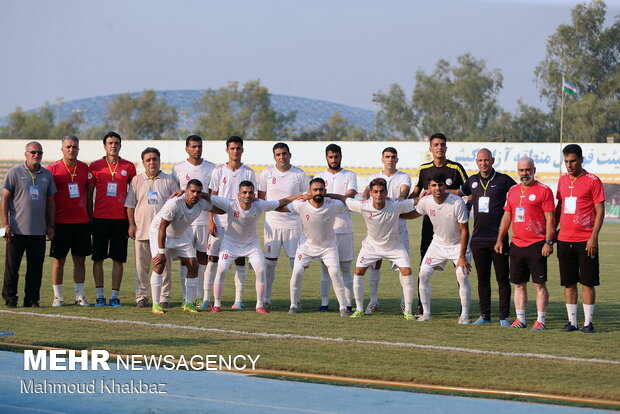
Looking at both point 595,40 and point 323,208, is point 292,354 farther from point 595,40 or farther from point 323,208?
point 595,40

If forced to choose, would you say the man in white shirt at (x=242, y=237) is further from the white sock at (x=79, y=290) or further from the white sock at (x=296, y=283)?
the white sock at (x=79, y=290)

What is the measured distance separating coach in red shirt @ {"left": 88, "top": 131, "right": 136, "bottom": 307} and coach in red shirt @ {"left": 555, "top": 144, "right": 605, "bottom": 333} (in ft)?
18.5

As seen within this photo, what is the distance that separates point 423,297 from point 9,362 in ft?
17.1

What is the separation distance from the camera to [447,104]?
301 feet

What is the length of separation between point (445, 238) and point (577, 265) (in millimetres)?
1636

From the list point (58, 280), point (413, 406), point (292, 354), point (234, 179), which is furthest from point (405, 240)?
point (413, 406)

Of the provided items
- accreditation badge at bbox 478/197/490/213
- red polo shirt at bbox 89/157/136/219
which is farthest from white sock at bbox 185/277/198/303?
accreditation badge at bbox 478/197/490/213

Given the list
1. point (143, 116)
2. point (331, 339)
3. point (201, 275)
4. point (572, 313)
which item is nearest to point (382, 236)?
point (331, 339)

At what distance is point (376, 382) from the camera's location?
7695mm

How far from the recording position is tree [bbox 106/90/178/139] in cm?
11044

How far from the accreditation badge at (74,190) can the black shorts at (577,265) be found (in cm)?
619

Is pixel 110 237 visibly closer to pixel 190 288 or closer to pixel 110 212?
pixel 110 212

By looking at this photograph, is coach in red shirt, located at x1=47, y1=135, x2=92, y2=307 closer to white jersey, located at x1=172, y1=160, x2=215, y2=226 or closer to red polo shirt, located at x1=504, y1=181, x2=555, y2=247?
white jersey, located at x1=172, y1=160, x2=215, y2=226

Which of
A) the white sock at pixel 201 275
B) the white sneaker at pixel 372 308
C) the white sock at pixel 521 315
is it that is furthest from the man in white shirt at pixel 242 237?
the white sock at pixel 521 315
